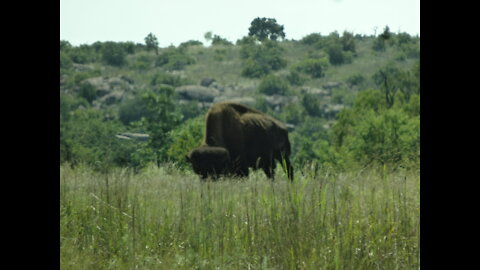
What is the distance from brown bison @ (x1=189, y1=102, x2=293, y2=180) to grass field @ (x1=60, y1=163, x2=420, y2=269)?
8.56 m

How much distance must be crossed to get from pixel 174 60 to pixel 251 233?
93.6 meters

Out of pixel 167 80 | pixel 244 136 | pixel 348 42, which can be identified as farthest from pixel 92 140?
pixel 348 42

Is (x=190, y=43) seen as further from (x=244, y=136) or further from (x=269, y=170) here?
(x=244, y=136)

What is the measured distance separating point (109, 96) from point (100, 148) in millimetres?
39665

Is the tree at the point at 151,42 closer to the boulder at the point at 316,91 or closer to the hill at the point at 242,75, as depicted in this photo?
the hill at the point at 242,75

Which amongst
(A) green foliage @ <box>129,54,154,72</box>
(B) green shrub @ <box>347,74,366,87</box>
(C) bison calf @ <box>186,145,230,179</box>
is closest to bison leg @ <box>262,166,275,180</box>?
(C) bison calf @ <box>186,145,230,179</box>

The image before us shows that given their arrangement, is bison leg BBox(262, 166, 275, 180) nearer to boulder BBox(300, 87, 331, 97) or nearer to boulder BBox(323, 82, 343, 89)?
boulder BBox(300, 87, 331, 97)

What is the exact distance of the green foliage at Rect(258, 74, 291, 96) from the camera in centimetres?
8400

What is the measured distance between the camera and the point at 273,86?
8412 centimetres

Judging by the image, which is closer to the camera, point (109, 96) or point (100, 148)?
point (100, 148)
